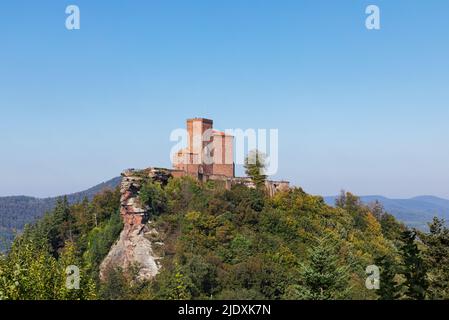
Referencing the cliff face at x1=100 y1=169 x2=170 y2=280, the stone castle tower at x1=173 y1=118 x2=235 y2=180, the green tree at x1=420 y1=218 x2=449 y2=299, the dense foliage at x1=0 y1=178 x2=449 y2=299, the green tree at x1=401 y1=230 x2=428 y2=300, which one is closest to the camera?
the green tree at x1=401 y1=230 x2=428 y2=300

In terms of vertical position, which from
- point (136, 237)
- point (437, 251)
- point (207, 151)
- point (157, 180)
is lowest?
point (136, 237)

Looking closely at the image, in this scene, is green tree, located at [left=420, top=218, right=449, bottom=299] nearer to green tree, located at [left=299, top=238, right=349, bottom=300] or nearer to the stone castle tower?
green tree, located at [left=299, top=238, right=349, bottom=300]

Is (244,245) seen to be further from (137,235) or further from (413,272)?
(413,272)

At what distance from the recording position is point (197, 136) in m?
55.7

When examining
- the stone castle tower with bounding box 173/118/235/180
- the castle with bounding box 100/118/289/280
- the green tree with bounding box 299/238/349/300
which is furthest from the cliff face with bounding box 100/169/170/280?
the green tree with bounding box 299/238/349/300

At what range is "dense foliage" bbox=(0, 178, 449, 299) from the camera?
86.5ft

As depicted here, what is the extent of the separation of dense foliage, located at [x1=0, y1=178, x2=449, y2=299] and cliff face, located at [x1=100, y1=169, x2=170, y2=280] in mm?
782

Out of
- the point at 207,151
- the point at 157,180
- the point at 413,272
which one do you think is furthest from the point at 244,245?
the point at 413,272

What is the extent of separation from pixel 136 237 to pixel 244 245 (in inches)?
374

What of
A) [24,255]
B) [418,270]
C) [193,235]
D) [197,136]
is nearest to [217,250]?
[193,235]

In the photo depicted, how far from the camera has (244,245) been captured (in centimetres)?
4341

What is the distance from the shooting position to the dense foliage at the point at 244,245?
2638 centimetres
